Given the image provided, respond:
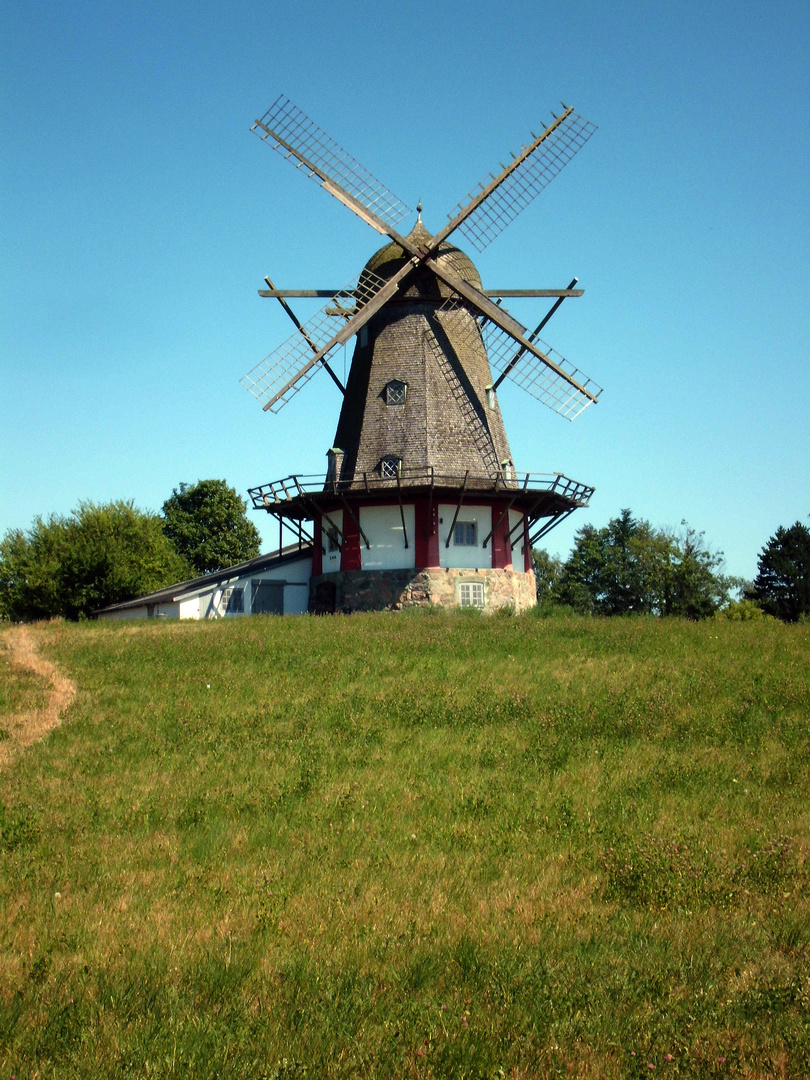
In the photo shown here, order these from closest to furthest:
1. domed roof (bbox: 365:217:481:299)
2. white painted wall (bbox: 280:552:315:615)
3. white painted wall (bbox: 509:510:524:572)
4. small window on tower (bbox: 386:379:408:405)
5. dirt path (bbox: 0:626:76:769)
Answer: dirt path (bbox: 0:626:76:769) < small window on tower (bbox: 386:379:408:405) < white painted wall (bbox: 509:510:524:572) < domed roof (bbox: 365:217:481:299) < white painted wall (bbox: 280:552:315:615)

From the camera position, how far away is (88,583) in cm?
4266

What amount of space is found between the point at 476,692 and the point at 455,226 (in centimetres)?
2100

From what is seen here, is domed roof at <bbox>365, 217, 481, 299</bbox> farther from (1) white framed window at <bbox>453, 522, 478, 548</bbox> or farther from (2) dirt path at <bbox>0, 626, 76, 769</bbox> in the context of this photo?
(2) dirt path at <bbox>0, 626, 76, 769</bbox>

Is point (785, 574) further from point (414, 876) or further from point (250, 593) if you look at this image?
point (414, 876)

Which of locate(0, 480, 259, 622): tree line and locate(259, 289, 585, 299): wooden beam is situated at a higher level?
locate(259, 289, 585, 299): wooden beam

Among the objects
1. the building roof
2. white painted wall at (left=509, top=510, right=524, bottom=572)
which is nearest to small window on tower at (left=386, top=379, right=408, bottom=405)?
white painted wall at (left=509, top=510, right=524, bottom=572)

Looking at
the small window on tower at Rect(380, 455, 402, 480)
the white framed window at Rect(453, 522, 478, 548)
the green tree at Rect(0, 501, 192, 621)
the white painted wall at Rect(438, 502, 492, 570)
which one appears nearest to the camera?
the white painted wall at Rect(438, 502, 492, 570)

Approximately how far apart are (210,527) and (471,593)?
34.5 m

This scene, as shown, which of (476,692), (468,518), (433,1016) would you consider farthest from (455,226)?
(433,1016)

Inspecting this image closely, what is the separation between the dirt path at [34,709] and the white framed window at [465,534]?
1326cm

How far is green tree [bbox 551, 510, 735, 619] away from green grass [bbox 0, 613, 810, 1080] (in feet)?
141

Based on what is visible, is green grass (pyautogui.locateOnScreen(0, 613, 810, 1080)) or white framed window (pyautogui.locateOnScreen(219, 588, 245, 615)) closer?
green grass (pyautogui.locateOnScreen(0, 613, 810, 1080))

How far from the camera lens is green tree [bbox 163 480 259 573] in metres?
60.1

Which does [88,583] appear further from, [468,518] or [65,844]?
[65,844]
